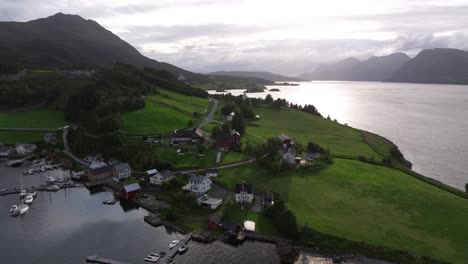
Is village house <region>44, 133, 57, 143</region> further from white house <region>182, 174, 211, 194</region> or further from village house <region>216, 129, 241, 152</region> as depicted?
white house <region>182, 174, 211, 194</region>

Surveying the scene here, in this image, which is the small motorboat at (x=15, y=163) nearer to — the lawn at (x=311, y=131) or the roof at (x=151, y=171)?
the roof at (x=151, y=171)

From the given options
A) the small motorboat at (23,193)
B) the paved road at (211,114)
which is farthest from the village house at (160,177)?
the paved road at (211,114)

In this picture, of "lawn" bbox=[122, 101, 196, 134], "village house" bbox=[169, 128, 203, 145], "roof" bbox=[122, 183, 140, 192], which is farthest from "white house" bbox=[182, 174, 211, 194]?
"lawn" bbox=[122, 101, 196, 134]

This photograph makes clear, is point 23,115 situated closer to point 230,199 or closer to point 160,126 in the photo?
point 160,126

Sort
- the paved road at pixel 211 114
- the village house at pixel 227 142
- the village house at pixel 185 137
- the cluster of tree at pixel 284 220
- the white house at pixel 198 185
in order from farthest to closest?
the paved road at pixel 211 114, the village house at pixel 185 137, the village house at pixel 227 142, the white house at pixel 198 185, the cluster of tree at pixel 284 220

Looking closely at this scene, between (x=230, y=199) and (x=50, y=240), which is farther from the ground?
(x=230, y=199)

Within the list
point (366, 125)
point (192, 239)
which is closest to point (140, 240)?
point (192, 239)
